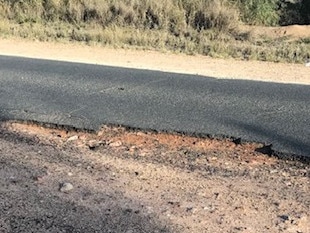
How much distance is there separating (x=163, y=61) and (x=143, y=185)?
853 cm

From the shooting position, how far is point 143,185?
18.2 ft

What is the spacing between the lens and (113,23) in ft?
66.3

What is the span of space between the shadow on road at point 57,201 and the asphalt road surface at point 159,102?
4.79 ft

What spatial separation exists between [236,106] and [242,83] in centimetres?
210

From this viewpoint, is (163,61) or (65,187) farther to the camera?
(163,61)

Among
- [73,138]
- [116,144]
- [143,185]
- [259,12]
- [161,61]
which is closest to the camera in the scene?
[143,185]

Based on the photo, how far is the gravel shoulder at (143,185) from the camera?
188 inches

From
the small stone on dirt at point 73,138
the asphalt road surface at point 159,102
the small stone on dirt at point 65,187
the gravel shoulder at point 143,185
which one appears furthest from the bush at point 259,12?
the small stone on dirt at point 65,187

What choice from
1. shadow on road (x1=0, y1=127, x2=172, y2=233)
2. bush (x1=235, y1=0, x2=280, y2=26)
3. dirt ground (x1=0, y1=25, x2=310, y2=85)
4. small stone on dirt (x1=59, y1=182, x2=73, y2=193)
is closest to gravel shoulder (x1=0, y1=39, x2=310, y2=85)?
dirt ground (x1=0, y1=25, x2=310, y2=85)

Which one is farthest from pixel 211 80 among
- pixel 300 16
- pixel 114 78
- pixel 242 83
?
pixel 300 16

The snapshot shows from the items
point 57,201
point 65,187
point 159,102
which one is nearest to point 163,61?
point 159,102

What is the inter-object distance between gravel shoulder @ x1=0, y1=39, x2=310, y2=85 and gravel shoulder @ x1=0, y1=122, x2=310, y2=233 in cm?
522

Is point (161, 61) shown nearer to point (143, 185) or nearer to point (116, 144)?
point (116, 144)

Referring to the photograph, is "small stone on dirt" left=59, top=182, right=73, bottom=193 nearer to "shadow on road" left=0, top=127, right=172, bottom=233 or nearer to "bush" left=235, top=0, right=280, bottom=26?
"shadow on road" left=0, top=127, right=172, bottom=233
